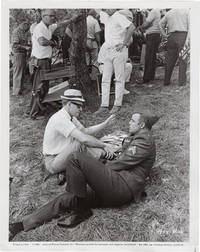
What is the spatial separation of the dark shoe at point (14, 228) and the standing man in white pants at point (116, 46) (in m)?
1.15

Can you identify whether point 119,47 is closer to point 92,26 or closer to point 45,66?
point 92,26

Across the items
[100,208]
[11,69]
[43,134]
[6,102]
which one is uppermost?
[11,69]

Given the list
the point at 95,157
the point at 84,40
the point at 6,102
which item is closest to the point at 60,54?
the point at 84,40

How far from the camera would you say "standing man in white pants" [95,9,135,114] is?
3.73m

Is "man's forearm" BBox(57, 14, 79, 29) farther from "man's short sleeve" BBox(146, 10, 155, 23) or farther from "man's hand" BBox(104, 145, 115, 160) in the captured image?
"man's hand" BBox(104, 145, 115, 160)

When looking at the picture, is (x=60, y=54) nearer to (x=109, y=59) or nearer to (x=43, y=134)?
(x=109, y=59)

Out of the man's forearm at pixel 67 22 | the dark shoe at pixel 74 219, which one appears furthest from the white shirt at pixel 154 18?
the dark shoe at pixel 74 219

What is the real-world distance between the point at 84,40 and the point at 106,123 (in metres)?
0.74

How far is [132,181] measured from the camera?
11.6ft

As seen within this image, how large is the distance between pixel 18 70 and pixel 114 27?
91 centimetres

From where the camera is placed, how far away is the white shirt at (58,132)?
11.8 ft

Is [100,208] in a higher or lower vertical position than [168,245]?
higher

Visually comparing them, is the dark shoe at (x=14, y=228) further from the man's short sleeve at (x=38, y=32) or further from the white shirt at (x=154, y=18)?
the white shirt at (x=154, y=18)

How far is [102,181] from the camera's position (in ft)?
11.4
